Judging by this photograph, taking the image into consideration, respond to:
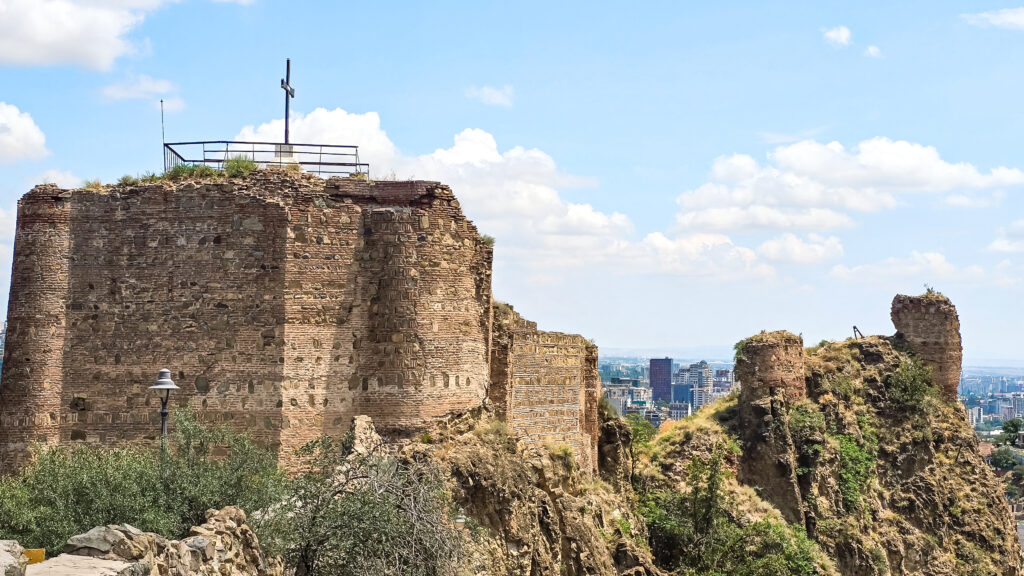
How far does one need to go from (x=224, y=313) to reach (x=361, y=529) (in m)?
7.36

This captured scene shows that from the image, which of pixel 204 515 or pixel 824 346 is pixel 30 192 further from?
pixel 824 346

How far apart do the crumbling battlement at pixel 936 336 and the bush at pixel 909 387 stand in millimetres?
1354

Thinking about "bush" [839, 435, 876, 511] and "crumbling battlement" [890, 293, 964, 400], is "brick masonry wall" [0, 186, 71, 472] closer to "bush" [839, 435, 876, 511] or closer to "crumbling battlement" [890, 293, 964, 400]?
"bush" [839, 435, 876, 511]

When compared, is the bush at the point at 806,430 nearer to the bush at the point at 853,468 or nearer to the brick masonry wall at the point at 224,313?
the bush at the point at 853,468

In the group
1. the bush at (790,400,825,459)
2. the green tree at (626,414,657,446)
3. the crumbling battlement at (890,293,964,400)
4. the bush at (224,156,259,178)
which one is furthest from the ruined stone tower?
the bush at (224,156,259,178)

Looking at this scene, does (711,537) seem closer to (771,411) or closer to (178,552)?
(771,411)

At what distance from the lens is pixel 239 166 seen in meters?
25.0

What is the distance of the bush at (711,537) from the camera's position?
111 feet

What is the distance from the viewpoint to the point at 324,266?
963 inches

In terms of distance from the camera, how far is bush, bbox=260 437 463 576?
18.1 meters

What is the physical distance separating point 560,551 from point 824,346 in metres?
26.1

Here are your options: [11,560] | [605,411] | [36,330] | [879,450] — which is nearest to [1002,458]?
[879,450]

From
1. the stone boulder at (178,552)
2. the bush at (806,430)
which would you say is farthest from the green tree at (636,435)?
the stone boulder at (178,552)

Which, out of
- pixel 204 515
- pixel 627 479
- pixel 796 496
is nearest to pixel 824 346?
pixel 796 496
